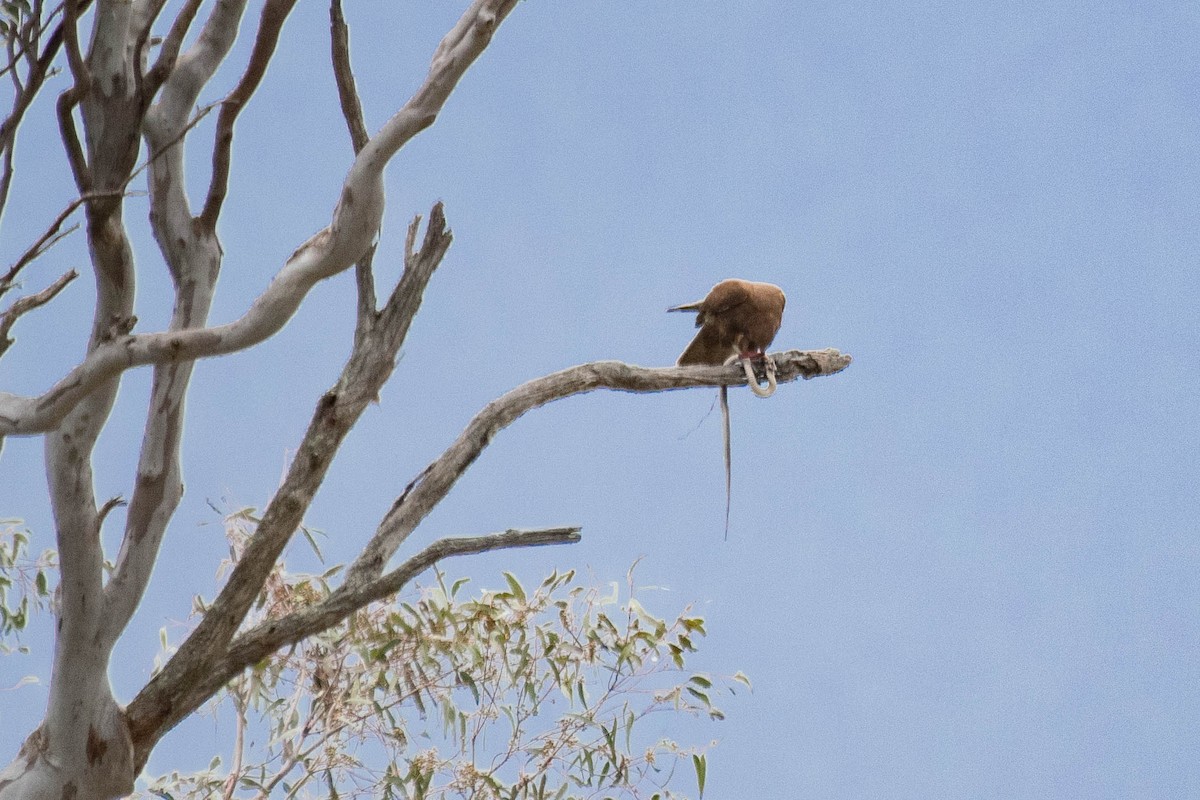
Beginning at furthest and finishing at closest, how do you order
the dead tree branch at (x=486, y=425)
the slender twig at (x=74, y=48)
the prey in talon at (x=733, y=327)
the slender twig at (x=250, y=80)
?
the prey in talon at (x=733, y=327), the dead tree branch at (x=486, y=425), the slender twig at (x=250, y=80), the slender twig at (x=74, y=48)

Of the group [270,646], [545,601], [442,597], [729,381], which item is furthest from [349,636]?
[729,381]

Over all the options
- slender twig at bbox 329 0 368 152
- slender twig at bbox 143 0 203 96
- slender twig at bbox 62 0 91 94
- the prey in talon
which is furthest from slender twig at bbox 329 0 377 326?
the prey in talon

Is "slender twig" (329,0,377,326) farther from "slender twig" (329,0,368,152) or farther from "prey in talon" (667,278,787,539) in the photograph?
"prey in talon" (667,278,787,539)

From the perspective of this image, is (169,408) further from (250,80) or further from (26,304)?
(250,80)

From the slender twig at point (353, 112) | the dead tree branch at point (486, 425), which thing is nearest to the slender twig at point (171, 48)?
the slender twig at point (353, 112)

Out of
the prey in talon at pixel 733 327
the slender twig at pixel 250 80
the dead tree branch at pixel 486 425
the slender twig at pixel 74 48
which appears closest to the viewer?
the slender twig at pixel 74 48

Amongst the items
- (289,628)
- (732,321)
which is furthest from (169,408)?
(732,321)

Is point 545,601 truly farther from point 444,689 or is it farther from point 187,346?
point 187,346

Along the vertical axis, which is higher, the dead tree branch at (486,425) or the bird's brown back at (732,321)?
the bird's brown back at (732,321)

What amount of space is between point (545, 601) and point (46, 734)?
1089mm

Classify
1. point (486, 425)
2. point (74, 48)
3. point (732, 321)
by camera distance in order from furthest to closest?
point (732, 321), point (486, 425), point (74, 48)

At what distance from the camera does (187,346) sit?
1882mm

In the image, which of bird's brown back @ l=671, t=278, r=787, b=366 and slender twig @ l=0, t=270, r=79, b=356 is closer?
slender twig @ l=0, t=270, r=79, b=356

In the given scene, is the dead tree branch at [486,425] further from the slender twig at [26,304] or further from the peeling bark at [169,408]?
the slender twig at [26,304]
